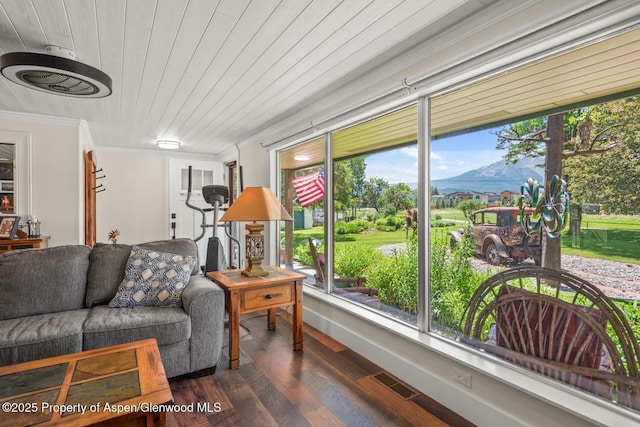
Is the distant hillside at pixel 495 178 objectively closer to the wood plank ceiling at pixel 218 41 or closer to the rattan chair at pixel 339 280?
the wood plank ceiling at pixel 218 41

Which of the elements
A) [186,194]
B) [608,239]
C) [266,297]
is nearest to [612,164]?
[608,239]

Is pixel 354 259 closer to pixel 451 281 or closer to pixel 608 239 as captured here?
pixel 451 281

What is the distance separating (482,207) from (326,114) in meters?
1.67

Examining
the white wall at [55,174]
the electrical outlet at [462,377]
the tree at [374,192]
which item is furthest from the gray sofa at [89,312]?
the white wall at [55,174]

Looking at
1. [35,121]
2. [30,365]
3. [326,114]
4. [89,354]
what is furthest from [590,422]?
[35,121]

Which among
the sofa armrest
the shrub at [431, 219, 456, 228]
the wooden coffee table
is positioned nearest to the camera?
the wooden coffee table

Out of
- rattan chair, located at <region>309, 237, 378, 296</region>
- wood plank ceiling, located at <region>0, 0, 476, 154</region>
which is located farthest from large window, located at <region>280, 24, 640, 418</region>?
wood plank ceiling, located at <region>0, 0, 476, 154</region>

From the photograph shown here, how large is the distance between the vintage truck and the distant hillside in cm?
13

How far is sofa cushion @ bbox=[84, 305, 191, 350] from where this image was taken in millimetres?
1964

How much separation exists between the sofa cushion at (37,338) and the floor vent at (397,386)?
1.85 meters

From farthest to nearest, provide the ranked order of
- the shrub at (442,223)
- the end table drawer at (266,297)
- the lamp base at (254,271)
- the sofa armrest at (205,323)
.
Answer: the lamp base at (254,271)
the end table drawer at (266,297)
the sofa armrest at (205,323)
the shrub at (442,223)

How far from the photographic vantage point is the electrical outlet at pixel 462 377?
5.93 feet

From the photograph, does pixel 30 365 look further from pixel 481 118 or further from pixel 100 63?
pixel 481 118

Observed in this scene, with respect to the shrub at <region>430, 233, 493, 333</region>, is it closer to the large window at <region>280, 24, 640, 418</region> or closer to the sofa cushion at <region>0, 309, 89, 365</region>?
the large window at <region>280, 24, 640, 418</region>
